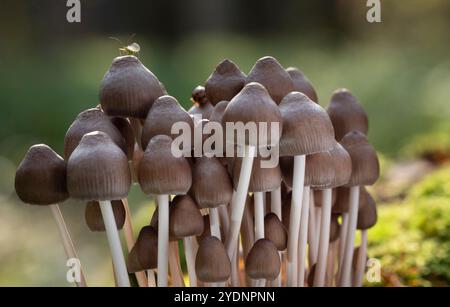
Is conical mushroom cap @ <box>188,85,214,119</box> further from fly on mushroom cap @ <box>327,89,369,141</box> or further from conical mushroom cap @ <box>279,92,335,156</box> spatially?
fly on mushroom cap @ <box>327,89,369,141</box>

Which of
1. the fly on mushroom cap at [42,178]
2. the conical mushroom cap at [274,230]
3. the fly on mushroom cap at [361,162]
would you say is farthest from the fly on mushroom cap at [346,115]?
the fly on mushroom cap at [42,178]

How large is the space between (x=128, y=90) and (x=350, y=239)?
0.88 m

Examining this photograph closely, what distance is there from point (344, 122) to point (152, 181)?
791 millimetres

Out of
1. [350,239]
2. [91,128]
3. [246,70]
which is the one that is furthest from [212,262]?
[246,70]

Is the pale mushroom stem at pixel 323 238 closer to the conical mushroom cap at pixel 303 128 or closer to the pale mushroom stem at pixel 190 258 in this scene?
the conical mushroom cap at pixel 303 128

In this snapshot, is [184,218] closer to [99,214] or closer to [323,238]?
[99,214]

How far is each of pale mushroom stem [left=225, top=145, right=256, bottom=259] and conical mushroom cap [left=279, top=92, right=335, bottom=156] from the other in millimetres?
98

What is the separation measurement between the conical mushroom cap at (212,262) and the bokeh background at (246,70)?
881 mm

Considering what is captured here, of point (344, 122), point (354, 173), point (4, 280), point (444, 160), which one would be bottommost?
point (4, 280)

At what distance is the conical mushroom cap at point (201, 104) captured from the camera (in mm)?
1775

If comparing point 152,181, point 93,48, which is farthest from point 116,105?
point 93,48

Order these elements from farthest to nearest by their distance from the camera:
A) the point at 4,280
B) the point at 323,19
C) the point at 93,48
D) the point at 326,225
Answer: the point at 323,19 < the point at 93,48 < the point at 4,280 < the point at 326,225
